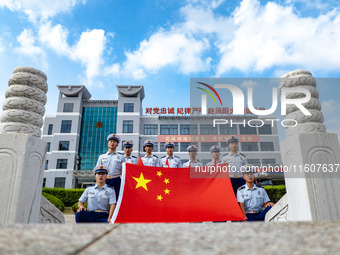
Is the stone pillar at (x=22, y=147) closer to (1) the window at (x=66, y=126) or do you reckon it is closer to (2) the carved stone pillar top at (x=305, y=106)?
(2) the carved stone pillar top at (x=305, y=106)

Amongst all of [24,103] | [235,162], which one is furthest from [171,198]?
[24,103]

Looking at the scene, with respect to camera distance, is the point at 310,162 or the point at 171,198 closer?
the point at 310,162

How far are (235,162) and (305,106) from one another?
2188 mm

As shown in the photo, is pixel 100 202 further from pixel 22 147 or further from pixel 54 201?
pixel 54 201

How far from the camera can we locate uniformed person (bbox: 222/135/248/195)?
210 inches

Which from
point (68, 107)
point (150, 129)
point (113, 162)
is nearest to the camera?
point (113, 162)

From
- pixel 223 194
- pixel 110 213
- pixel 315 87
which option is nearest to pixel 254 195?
pixel 223 194

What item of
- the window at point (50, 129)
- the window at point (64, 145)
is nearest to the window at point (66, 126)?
the window at point (64, 145)

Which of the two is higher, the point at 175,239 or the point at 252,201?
the point at 252,201

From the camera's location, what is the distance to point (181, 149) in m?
26.8

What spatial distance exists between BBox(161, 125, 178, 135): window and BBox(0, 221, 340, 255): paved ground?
Result: 86.3 feet

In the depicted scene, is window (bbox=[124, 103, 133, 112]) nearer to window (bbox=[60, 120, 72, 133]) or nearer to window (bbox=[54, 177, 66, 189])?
window (bbox=[60, 120, 72, 133])

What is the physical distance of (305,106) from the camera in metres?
3.69

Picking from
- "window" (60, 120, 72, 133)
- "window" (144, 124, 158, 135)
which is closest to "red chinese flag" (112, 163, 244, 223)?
"window" (144, 124, 158, 135)
